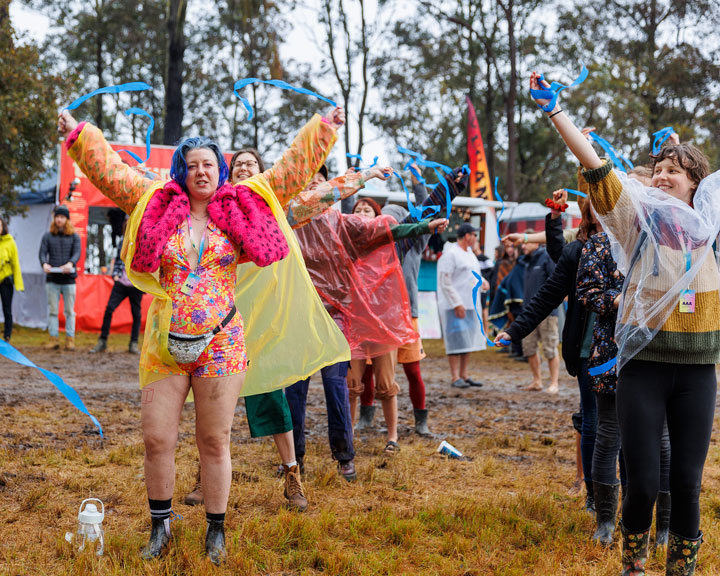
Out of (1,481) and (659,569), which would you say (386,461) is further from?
(1,481)

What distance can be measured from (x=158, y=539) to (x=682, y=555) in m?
2.03

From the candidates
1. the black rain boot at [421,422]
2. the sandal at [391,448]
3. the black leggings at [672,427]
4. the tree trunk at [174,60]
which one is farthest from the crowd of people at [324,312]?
the tree trunk at [174,60]

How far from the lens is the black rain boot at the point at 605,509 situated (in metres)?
3.31

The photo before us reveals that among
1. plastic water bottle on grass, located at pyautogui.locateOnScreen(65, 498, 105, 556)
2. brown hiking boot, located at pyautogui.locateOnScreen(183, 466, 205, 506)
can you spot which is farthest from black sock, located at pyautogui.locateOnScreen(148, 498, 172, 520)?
brown hiking boot, located at pyautogui.locateOnScreen(183, 466, 205, 506)

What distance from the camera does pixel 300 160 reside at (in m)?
3.14

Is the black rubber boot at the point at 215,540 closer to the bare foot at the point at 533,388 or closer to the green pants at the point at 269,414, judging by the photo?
the green pants at the point at 269,414

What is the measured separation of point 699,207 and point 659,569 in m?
1.59

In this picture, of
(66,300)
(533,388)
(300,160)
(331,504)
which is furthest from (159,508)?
(66,300)

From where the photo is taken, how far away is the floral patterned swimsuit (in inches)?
110

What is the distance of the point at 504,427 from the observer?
20.4 ft

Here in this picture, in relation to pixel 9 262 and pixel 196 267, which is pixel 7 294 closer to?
pixel 9 262

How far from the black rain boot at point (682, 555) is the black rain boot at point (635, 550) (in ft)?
0.30

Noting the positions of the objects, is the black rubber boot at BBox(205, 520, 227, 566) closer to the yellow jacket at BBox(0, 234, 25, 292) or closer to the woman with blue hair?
the woman with blue hair

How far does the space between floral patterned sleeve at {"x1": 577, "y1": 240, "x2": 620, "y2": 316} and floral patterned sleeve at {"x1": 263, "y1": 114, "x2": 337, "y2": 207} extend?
1.31 metres
